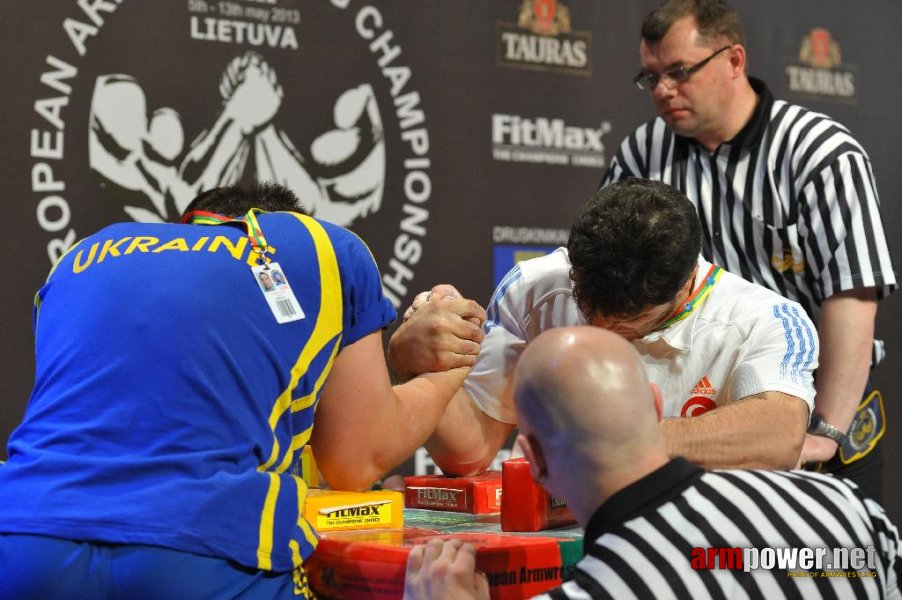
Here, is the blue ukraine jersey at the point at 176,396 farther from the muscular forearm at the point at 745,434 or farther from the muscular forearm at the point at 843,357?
the muscular forearm at the point at 843,357

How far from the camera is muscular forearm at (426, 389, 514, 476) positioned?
2088 mm

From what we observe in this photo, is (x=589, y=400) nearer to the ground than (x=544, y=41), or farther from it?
nearer to the ground

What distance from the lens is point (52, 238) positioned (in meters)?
3.00

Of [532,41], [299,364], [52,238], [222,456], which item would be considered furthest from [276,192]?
[532,41]

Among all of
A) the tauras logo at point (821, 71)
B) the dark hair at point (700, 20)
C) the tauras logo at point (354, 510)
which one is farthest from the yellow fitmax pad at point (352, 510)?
the tauras logo at point (821, 71)

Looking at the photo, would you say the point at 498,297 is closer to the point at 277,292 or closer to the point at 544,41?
the point at 277,292

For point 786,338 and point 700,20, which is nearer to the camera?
point 786,338

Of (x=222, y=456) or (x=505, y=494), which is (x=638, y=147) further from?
(x=222, y=456)

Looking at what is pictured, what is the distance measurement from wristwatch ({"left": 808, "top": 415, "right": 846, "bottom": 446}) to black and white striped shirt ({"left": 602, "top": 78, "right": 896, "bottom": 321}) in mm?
334

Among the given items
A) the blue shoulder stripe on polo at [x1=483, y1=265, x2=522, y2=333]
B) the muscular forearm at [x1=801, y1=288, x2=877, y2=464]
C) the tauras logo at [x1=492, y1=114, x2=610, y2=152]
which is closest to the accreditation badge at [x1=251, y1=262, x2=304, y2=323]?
the blue shoulder stripe on polo at [x1=483, y1=265, x2=522, y2=333]

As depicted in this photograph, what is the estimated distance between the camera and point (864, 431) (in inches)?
113

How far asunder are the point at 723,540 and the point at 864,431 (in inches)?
77.7

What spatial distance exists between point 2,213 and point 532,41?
1.88 meters

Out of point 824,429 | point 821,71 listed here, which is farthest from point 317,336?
point 821,71
